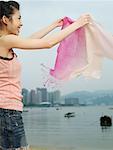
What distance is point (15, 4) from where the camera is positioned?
3570mm

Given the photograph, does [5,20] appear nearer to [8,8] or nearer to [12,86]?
[8,8]

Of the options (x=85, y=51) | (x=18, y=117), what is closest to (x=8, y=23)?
(x=18, y=117)

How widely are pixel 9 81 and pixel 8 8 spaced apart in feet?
1.79

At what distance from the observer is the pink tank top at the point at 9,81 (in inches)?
135

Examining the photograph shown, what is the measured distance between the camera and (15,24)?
354 cm

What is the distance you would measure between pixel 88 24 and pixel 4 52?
885 millimetres

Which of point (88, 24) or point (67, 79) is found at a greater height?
point (88, 24)

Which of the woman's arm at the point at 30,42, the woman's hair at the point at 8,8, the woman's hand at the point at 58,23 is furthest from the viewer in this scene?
the woman's hand at the point at 58,23

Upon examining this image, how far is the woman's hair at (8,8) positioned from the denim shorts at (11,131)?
2.30ft

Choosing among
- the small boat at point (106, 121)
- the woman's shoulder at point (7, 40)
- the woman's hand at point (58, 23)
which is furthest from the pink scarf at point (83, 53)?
the small boat at point (106, 121)

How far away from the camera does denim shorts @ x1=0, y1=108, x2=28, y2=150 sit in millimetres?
3443

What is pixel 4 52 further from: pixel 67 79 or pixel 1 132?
pixel 67 79

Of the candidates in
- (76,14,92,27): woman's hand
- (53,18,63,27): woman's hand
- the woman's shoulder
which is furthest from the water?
the woman's shoulder

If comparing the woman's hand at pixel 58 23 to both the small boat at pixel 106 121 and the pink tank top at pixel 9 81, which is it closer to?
the pink tank top at pixel 9 81
